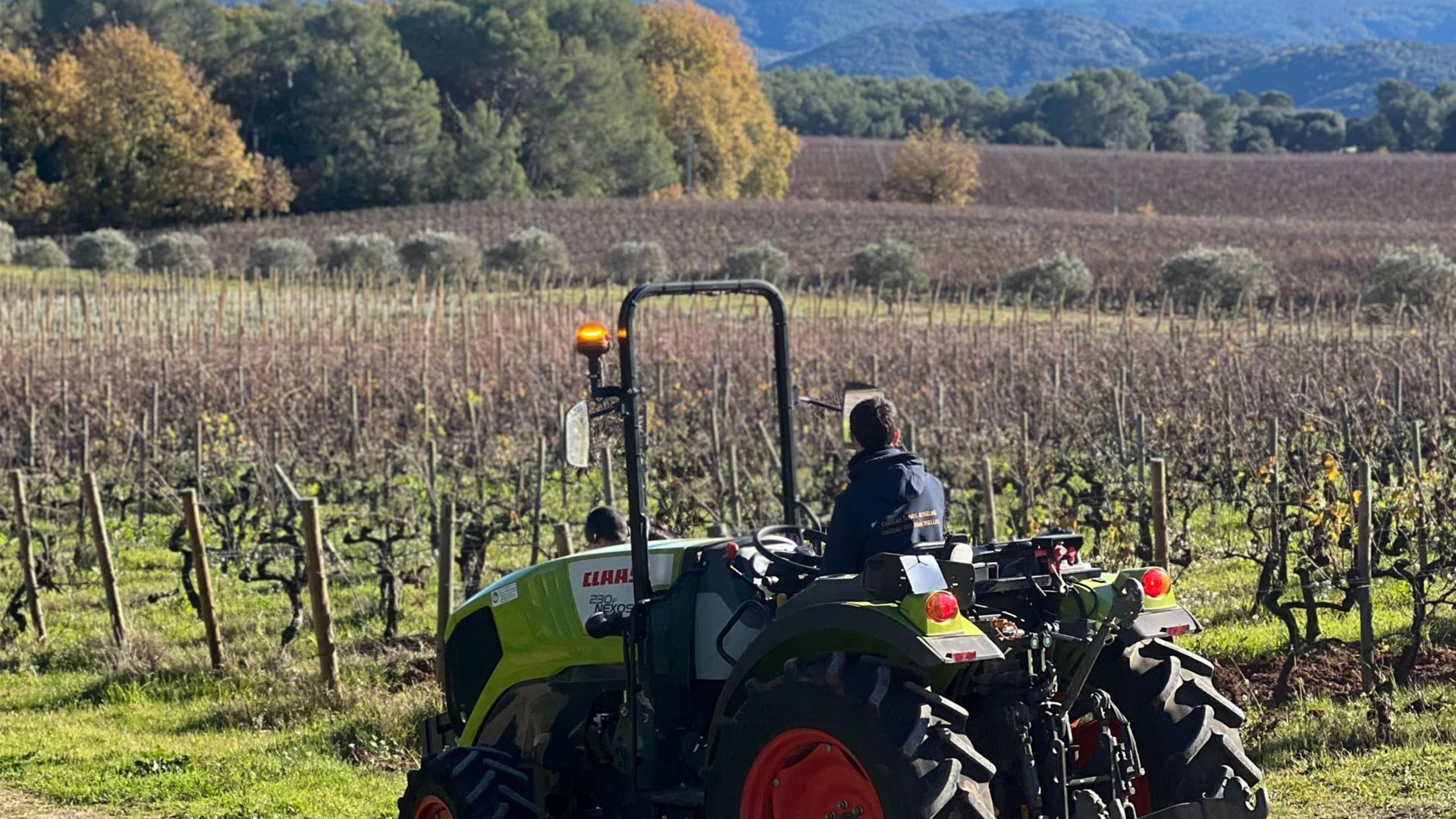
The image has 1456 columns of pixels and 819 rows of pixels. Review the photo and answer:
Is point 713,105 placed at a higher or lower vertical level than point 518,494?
higher

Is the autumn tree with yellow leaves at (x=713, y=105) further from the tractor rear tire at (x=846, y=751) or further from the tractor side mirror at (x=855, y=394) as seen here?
the tractor rear tire at (x=846, y=751)

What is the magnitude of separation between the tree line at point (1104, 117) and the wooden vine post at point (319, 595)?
115 m

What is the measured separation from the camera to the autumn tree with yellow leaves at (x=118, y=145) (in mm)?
69938

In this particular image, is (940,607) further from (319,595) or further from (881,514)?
(319,595)

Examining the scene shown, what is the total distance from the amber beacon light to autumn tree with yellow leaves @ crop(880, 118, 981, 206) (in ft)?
278

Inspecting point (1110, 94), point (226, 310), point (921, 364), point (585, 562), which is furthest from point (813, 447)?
point (1110, 94)

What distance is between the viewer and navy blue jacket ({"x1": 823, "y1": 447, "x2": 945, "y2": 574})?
562 centimetres

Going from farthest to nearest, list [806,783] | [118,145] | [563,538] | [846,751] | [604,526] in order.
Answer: [118,145]
[563,538]
[604,526]
[806,783]
[846,751]

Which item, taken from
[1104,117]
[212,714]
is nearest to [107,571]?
[212,714]

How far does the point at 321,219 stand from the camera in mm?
67500

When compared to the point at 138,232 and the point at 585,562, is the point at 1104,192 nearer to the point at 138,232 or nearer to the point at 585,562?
the point at 138,232

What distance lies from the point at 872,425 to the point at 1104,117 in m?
131

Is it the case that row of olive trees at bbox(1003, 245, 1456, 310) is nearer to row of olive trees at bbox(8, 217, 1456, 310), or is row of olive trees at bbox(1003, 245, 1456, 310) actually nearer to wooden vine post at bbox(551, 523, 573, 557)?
row of olive trees at bbox(8, 217, 1456, 310)

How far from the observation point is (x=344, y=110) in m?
76.8
